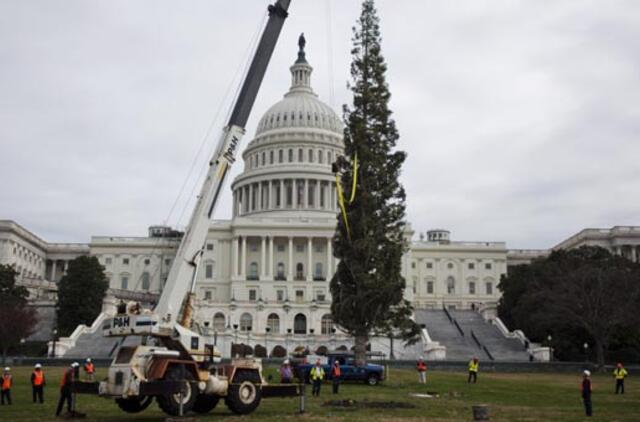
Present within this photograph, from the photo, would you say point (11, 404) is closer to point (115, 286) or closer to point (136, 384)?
point (136, 384)

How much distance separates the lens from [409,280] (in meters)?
129

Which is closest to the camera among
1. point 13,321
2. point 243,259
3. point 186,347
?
point 186,347

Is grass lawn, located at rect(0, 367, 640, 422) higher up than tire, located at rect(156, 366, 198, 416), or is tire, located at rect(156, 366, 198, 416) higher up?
tire, located at rect(156, 366, 198, 416)

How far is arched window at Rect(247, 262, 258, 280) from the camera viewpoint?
4852 inches

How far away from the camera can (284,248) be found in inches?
4943

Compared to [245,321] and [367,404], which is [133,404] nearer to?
[367,404]

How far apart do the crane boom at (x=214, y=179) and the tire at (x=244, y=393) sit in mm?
3052

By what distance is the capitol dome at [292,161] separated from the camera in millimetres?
A: 135750

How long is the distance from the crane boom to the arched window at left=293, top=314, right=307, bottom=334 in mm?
79455

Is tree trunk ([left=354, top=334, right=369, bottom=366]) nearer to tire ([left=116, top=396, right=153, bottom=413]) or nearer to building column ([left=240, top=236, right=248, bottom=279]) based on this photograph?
tire ([left=116, top=396, right=153, bottom=413])

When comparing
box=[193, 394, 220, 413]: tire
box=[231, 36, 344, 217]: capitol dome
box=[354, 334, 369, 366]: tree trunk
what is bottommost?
box=[193, 394, 220, 413]: tire

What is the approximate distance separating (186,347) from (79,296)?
73.2 meters

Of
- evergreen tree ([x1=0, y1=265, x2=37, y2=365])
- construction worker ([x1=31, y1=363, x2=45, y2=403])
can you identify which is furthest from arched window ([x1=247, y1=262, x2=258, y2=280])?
construction worker ([x1=31, y1=363, x2=45, y2=403])

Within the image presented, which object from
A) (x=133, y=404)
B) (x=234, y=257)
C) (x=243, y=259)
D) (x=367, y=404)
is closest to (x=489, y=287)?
(x=243, y=259)
